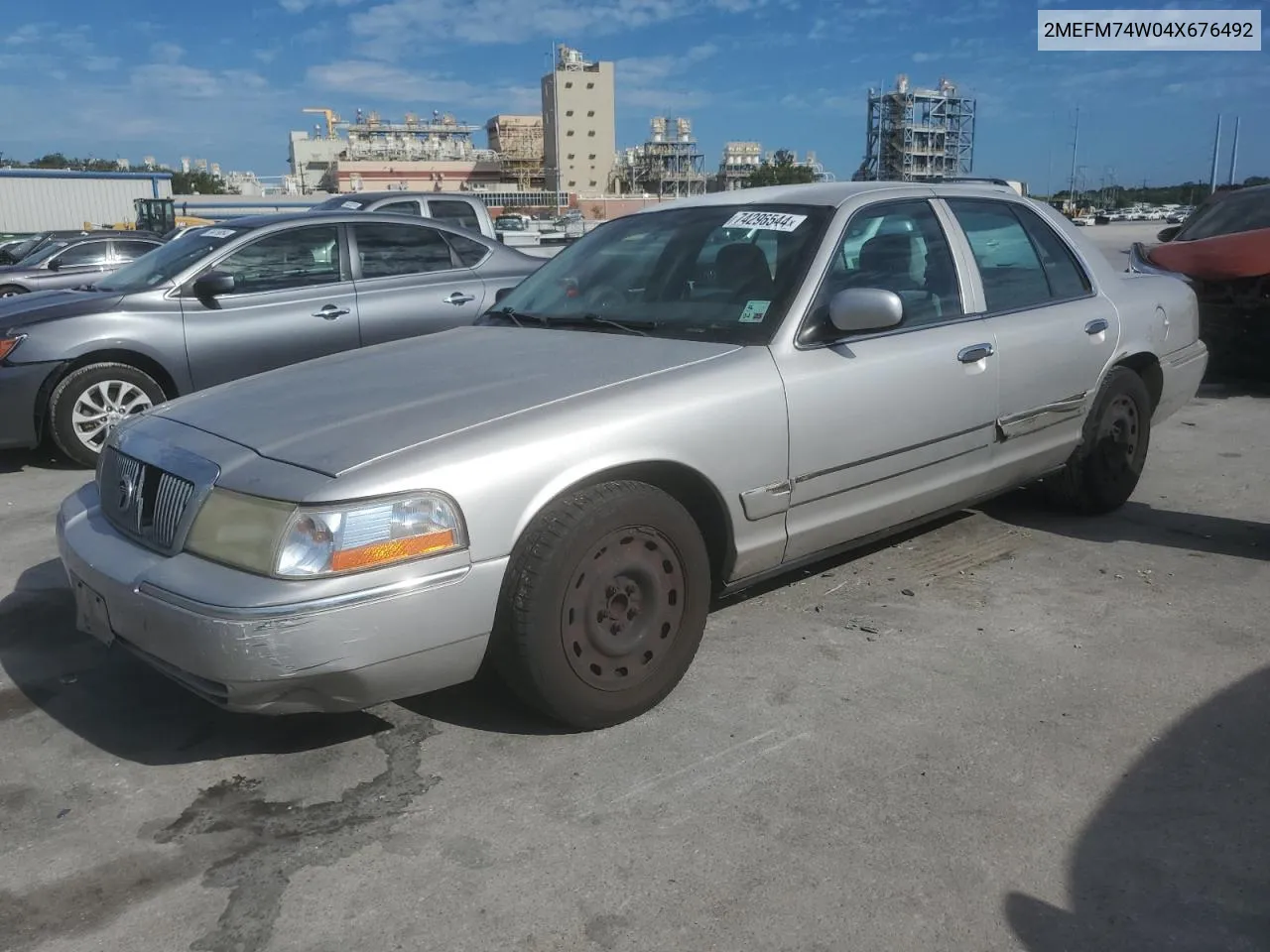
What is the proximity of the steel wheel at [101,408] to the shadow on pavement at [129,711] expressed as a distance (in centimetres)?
271

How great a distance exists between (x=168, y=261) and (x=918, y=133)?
2034 centimetres

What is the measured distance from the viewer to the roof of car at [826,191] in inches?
158

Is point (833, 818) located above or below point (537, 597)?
below

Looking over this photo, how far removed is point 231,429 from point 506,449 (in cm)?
87

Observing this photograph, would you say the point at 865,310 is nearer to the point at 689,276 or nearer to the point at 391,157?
the point at 689,276

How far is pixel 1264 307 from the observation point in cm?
786

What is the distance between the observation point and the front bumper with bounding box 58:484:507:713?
253 centimetres

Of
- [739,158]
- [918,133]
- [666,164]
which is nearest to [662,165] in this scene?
[666,164]

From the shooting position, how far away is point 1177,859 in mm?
2461

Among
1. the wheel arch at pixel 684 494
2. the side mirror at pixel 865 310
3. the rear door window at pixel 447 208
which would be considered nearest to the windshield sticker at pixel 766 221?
the side mirror at pixel 865 310

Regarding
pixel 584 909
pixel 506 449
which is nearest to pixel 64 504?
pixel 506 449

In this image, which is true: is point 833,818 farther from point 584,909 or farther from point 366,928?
point 366,928

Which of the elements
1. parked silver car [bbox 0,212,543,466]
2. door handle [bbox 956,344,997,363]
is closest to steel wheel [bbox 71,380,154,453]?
parked silver car [bbox 0,212,543,466]

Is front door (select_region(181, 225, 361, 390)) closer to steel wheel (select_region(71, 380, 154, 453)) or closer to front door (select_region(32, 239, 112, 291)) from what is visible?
steel wheel (select_region(71, 380, 154, 453))
